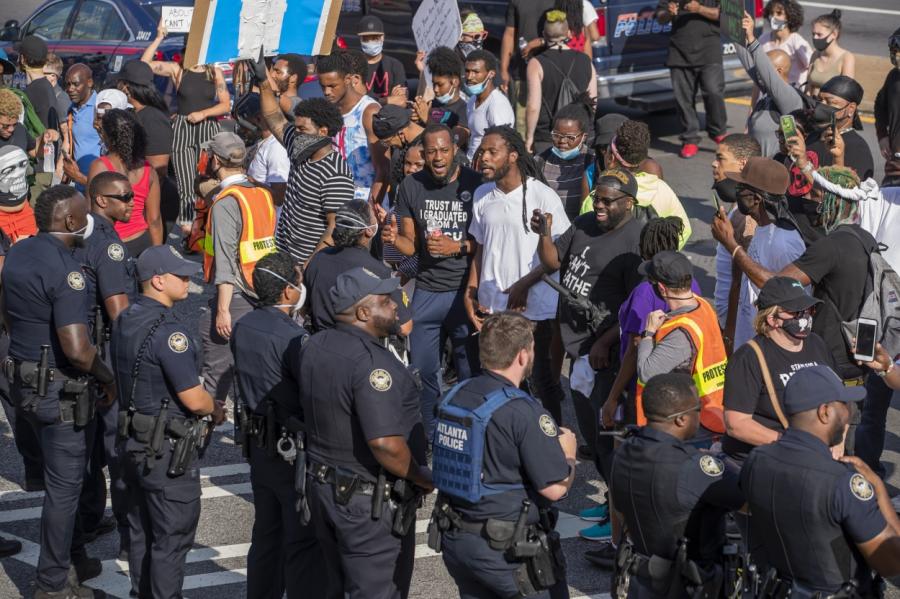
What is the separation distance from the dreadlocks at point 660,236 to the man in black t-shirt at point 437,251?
171cm

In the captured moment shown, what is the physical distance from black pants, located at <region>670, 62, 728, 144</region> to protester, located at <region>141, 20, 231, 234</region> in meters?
5.36

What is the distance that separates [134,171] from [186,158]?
163 centimetres

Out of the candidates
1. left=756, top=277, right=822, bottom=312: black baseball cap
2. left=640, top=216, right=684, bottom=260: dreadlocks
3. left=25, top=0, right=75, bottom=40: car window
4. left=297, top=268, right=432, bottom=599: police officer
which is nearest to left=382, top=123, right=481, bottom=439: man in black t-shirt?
left=640, top=216, right=684, bottom=260: dreadlocks

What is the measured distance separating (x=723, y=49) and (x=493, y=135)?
306 inches

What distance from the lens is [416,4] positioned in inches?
606

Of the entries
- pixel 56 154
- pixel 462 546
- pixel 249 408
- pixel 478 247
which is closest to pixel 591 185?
pixel 478 247

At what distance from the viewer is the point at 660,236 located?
21.6 ft

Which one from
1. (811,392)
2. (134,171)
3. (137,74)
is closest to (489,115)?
(134,171)

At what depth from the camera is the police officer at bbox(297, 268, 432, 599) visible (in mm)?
5445

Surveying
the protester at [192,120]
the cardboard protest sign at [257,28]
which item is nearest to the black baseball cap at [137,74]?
the protester at [192,120]

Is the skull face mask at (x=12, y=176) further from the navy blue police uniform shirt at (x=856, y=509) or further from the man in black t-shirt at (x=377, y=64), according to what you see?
the navy blue police uniform shirt at (x=856, y=509)

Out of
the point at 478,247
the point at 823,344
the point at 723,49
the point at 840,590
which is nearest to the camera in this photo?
the point at 840,590

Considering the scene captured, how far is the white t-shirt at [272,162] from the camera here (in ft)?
31.6

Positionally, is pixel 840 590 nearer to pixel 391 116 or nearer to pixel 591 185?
pixel 591 185
